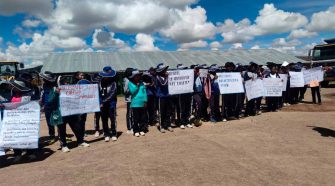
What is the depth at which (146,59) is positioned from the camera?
3653 cm

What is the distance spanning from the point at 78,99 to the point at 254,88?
6.45 m

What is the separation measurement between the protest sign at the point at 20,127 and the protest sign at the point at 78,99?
741 mm

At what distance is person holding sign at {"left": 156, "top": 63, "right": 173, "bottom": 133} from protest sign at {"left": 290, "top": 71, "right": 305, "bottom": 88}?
22.8ft

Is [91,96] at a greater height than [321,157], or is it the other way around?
[91,96]

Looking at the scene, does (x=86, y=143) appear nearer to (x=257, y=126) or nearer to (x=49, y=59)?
(x=257, y=126)

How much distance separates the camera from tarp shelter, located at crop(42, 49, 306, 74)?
32.2 meters

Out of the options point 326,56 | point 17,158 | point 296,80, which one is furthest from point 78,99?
point 326,56

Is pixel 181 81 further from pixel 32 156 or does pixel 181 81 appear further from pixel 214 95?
pixel 32 156

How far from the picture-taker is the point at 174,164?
614cm

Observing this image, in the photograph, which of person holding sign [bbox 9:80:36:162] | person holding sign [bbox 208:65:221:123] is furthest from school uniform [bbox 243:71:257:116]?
person holding sign [bbox 9:80:36:162]

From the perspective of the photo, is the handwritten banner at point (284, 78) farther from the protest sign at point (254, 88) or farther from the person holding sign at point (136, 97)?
the person holding sign at point (136, 97)

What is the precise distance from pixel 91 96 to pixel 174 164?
3.48m

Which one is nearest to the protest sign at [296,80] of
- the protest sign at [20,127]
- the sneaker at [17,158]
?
the protest sign at [20,127]

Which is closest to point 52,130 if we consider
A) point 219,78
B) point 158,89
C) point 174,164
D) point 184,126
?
point 158,89
